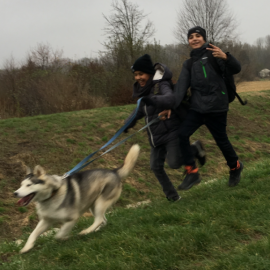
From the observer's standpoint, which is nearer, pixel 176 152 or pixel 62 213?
pixel 62 213

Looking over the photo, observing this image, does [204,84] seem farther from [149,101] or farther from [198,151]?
[198,151]

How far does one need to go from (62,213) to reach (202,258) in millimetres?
1911

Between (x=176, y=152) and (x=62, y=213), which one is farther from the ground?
(x=176, y=152)

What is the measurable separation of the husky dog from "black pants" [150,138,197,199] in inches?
20.4

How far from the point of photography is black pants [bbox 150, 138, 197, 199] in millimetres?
4746

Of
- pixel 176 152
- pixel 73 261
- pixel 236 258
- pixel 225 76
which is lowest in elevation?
pixel 73 261

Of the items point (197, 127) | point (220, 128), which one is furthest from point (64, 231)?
point (220, 128)

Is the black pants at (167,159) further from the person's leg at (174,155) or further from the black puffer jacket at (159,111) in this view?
the black puffer jacket at (159,111)

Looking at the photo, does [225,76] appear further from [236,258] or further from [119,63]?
[119,63]

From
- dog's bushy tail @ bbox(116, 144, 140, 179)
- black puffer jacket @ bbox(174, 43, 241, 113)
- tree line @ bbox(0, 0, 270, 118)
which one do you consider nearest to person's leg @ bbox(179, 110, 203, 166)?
black puffer jacket @ bbox(174, 43, 241, 113)

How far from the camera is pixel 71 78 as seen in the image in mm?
19938

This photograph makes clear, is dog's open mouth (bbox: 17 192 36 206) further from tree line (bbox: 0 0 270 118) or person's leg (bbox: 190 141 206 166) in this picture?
tree line (bbox: 0 0 270 118)

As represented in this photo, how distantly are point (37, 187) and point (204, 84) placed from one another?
2.62 meters

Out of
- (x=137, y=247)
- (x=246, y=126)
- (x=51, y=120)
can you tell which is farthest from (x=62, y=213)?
(x=246, y=126)
